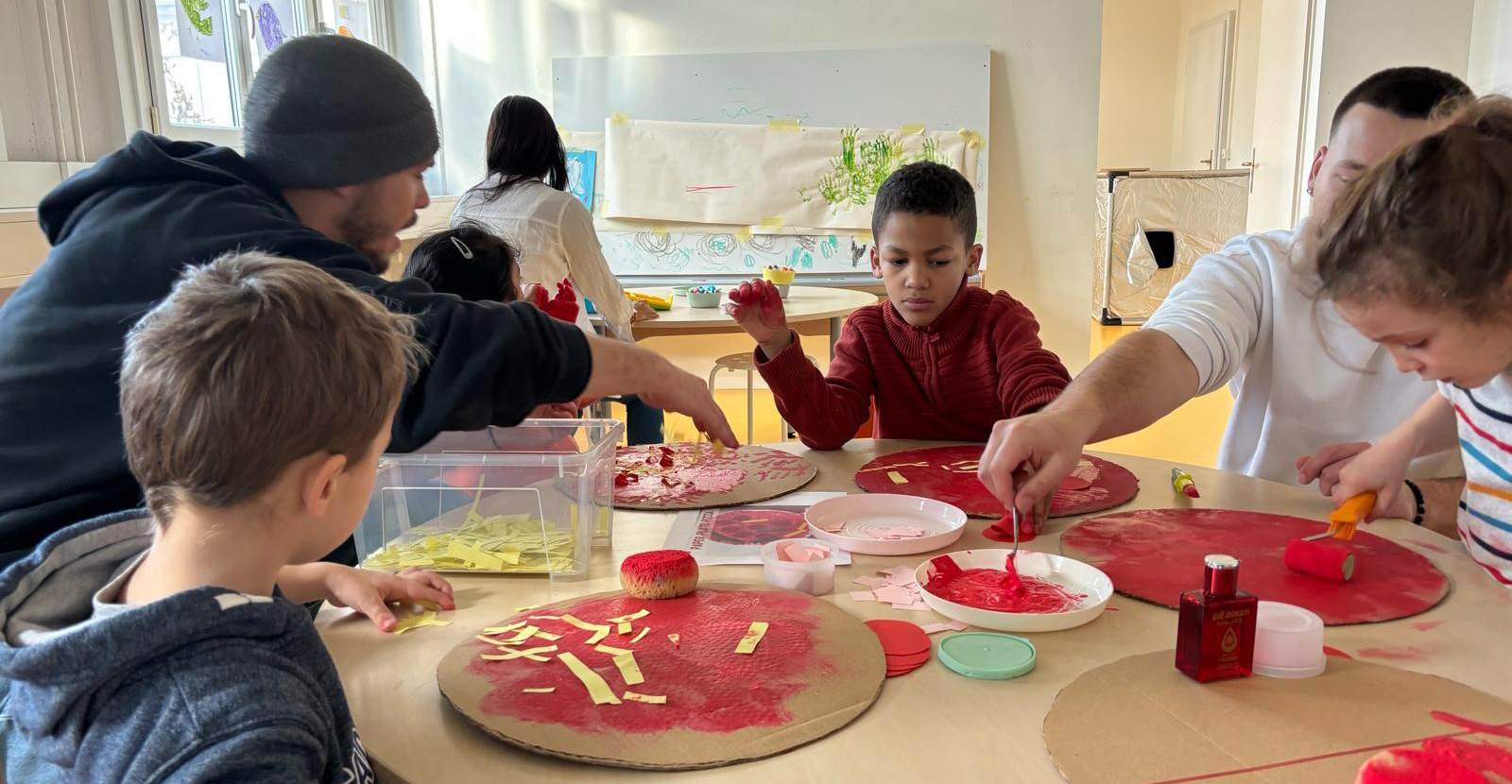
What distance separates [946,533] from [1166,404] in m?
0.50

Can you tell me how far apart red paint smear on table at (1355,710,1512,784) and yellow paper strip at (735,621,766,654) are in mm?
519

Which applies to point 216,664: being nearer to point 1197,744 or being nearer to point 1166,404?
point 1197,744

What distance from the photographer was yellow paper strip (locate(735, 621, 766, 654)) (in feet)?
3.24

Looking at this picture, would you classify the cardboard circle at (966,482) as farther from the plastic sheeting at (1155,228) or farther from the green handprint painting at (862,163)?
the plastic sheeting at (1155,228)

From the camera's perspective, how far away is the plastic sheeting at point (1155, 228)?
7.50m

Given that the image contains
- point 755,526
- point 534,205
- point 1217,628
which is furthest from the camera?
point 534,205

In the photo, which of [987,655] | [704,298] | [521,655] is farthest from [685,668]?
[704,298]

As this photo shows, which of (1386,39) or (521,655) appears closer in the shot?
(521,655)

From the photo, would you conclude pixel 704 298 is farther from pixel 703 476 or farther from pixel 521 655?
pixel 521 655

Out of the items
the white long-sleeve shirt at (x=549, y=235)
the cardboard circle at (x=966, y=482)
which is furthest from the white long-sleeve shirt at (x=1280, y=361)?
the white long-sleeve shirt at (x=549, y=235)

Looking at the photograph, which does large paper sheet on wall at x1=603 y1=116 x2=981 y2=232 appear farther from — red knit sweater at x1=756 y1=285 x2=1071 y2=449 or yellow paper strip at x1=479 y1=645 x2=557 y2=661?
yellow paper strip at x1=479 y1=645 x2=557 y2=661

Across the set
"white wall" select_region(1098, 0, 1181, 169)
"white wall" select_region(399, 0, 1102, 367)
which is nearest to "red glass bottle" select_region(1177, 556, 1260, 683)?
"white wall" select_region(399, 0, 1102, 367)

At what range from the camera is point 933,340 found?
2.08m

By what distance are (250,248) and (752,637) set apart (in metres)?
0.68
